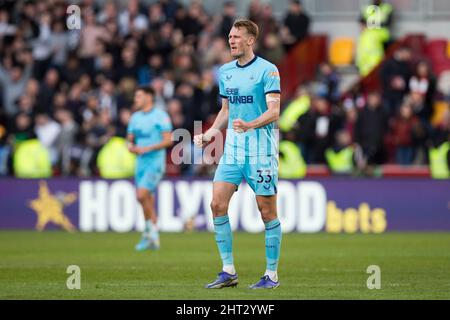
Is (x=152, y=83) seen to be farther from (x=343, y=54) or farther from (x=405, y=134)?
(x=405, y=134)

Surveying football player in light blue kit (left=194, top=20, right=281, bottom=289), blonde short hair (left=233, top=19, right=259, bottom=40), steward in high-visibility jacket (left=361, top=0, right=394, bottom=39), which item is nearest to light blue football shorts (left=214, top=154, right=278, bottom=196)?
football player in light blue kit (left=194, top=20, right=281, bottom=289)

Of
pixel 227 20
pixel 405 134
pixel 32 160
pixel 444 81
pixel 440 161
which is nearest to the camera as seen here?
pixel 440 161

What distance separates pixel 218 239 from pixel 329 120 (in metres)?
13.0

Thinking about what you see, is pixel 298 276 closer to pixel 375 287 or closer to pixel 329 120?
pixel 375 287

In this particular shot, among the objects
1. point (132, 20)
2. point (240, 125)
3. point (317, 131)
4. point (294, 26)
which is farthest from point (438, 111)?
point (240, 125)

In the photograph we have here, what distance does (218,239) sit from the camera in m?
12.7

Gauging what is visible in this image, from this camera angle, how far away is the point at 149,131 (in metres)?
19.3

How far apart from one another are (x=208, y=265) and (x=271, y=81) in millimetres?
4153

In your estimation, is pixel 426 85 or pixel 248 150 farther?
pixel 426 85

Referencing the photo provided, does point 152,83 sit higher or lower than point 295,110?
higher

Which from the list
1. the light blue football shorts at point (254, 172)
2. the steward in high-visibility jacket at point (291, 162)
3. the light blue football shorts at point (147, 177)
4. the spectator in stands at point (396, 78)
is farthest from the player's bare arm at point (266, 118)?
the spectator in stands at point (396, 78)

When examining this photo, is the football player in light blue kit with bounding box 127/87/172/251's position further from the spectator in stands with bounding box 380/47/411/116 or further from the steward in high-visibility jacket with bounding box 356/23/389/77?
the steward in high-visibility jacket with bounding box 356/23/389/77

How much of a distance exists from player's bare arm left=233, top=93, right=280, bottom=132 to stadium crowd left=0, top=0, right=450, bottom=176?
12435mm
